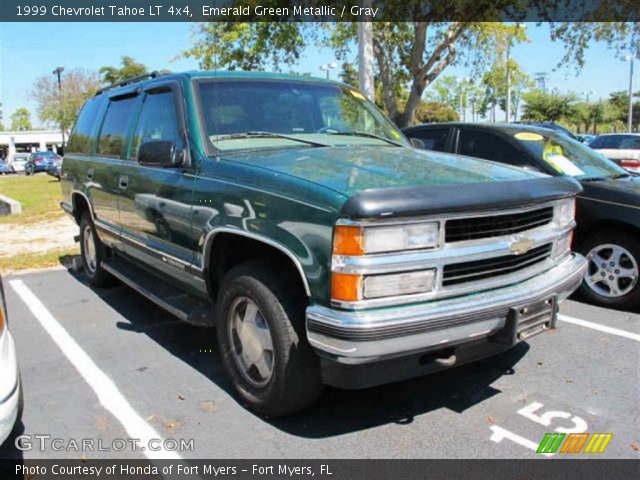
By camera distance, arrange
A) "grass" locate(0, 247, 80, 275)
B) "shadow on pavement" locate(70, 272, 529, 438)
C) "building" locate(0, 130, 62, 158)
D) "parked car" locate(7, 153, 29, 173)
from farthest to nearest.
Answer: "building" locate(0, 130, 62, 158) < "parked car" locate(7, 153, 29, 173) < "grass" locate(0, 247, 80, 275) < "shadow on pavement" locate(70, 272, 529, 438)

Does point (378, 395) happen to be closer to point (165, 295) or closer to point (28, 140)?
point (165, 295)

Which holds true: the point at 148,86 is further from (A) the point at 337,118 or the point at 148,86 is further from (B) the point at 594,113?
(B) the point at 594,113

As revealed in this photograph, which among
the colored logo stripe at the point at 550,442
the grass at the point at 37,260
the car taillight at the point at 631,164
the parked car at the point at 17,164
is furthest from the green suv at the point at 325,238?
the parked car at the point at 17,164

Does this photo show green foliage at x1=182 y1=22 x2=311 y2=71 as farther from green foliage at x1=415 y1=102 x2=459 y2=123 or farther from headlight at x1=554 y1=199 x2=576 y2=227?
green foliage at x1=415 y1=102 x2=459 y2=123

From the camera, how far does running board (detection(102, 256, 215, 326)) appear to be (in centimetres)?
386

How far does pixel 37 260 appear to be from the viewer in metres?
8.01

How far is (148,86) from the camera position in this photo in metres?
4.74

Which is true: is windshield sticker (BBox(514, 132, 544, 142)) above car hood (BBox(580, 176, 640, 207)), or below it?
above

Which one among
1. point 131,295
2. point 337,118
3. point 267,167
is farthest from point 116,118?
point 267,167

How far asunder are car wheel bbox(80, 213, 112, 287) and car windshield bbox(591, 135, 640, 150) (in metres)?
12.5

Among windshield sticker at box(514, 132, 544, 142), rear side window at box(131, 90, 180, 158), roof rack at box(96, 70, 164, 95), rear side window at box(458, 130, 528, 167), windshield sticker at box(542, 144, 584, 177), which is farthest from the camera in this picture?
windshield sticker at box(514, 132, 544, 142)

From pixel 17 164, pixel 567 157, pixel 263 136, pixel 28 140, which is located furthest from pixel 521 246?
pixel 28 140

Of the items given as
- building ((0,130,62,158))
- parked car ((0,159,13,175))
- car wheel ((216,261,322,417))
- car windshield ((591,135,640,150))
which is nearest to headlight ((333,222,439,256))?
car wheel ((216,261,322,417))

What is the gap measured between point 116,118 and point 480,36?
40.6 ft
